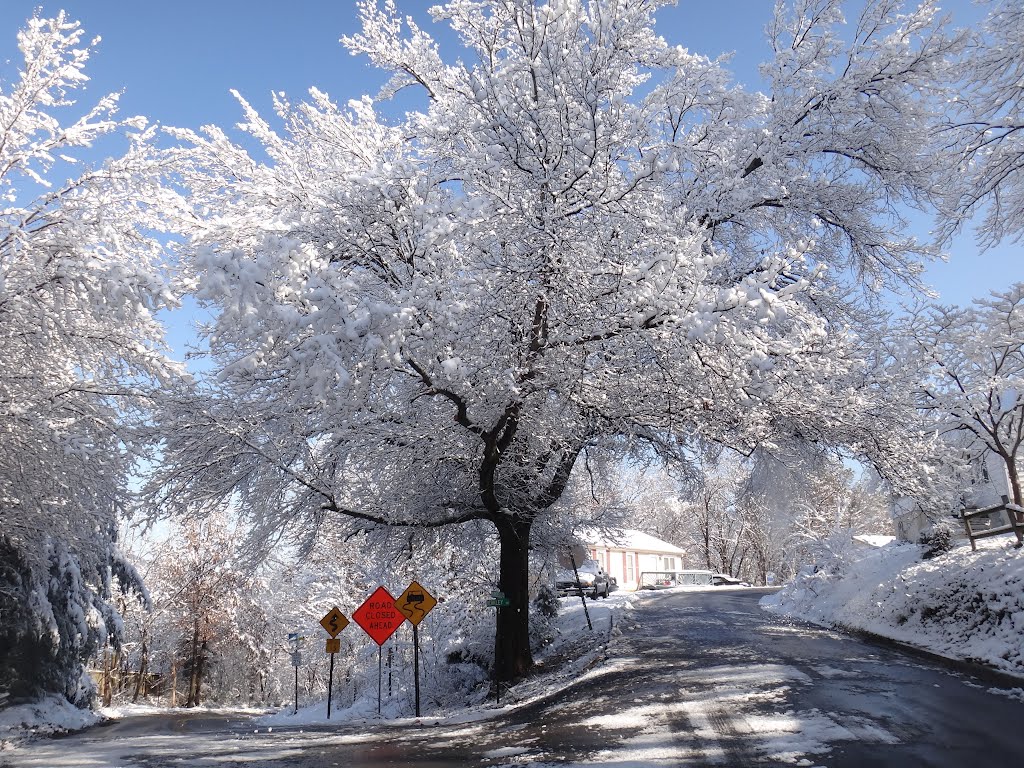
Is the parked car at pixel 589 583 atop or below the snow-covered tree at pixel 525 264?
below

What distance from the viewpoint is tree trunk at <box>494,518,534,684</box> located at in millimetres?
14180

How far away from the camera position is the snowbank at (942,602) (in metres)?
11.3

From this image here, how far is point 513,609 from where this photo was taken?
14250 millimetres

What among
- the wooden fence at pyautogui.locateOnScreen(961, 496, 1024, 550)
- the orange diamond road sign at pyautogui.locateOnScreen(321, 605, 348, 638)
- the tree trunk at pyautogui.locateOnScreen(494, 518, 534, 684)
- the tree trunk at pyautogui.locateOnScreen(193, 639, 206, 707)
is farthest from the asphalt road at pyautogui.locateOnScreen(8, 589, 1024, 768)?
the tree trunk at pyautogui.locateOnScreen(193, 639, 206, 707)

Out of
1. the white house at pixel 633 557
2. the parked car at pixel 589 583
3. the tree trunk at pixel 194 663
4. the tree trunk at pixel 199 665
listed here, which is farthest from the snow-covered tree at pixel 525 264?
the white house at pixel 633 557

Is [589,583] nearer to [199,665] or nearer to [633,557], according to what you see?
[199,665]

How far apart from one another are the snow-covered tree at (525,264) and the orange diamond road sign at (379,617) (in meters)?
1.59

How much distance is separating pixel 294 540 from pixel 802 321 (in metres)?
9.84

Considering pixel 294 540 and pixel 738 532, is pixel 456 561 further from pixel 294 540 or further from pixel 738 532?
pixel 738 532

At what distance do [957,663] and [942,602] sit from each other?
3.25 metres

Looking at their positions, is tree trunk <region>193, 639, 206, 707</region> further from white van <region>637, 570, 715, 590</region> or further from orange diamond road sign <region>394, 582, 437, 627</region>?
orange diamond road sign <region>394, 582, 437, 627</region>

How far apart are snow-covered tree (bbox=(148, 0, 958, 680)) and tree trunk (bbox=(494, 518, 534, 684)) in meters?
0.06

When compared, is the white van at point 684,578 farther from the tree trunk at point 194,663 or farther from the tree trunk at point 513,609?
the tree trunk at point 513,609

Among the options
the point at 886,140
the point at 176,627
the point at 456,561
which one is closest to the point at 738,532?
the point at 176,627
